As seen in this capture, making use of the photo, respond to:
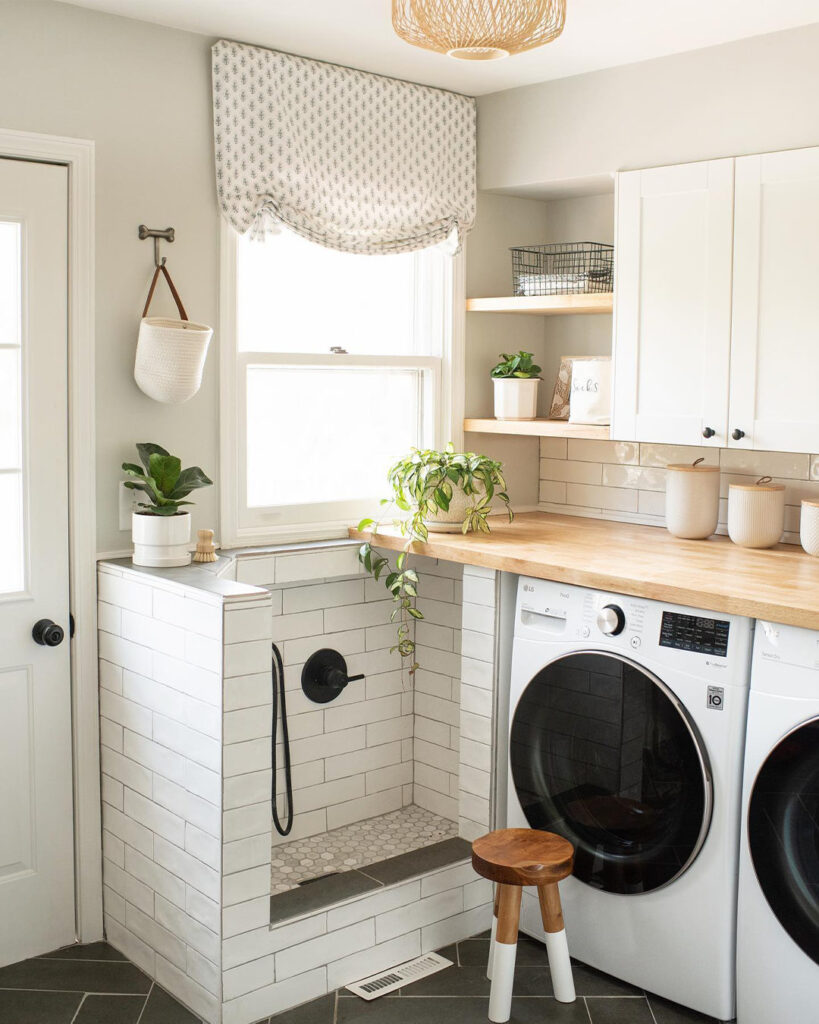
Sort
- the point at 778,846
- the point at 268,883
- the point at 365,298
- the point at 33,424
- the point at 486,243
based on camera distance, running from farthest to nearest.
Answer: the point at 486,243
the point at 365,298
the point at 33,424
the point at 268,883
the point at 778,846

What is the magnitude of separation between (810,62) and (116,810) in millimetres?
2689

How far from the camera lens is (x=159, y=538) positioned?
110 inches

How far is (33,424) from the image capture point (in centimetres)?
278

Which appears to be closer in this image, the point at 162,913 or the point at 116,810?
the point at 162,913

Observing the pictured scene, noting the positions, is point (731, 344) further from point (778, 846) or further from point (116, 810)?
point (116, 810)

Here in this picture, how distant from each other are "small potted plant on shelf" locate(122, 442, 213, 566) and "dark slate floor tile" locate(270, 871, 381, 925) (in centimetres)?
91

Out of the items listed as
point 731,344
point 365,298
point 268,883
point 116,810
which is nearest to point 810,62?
point 731,344

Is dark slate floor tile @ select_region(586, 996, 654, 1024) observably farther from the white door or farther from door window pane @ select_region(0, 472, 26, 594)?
door window pane @ select_region(0, 472, 26, 594)

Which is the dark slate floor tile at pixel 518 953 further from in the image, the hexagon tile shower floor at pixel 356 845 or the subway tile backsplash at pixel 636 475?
the subway tile backsplash at pixel 636 475

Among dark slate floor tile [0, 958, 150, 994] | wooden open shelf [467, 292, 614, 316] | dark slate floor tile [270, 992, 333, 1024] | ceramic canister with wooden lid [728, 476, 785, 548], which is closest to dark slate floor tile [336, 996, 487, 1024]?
dark slate floor tile [270, 992, 333, 1024]

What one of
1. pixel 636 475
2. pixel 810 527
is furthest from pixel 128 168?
pixel 810 527

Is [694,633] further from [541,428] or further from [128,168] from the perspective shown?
[128,168]

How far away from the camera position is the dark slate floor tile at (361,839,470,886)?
9.71 feet

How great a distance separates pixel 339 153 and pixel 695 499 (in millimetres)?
1488
